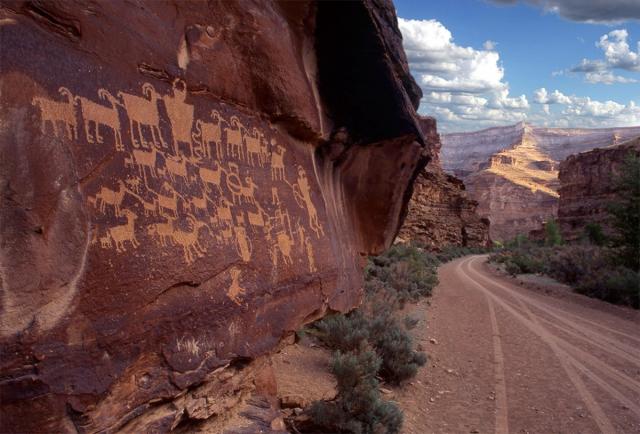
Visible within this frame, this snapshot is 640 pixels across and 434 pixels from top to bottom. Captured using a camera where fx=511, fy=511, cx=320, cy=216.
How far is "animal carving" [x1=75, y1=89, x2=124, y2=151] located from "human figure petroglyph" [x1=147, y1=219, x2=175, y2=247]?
0.49 meters

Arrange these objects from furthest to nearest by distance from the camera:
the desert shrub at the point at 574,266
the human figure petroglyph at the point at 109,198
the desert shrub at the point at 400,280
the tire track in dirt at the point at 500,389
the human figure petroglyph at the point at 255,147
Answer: the desert shrub at the point at 574,266 → the desert shrub at the point at 400,280 → the tire track in dirt at the point at 500,389 → the human figure petroglyph at the point at 255,147 → the human figure petroglyph at the point at 109,198

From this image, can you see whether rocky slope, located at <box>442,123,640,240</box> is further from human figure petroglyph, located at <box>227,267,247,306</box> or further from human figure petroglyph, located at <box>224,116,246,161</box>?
human figure petroglyph, located at <box>227,267,247,306</box>

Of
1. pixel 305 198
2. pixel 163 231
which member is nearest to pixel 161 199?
pixel 163 231

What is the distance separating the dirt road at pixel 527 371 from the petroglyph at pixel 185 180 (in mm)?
3000

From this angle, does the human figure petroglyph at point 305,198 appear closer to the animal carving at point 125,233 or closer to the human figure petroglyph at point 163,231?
the human figure petroglyph at point 163,231

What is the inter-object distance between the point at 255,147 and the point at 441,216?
35.4m

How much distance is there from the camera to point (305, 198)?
482 centimetres

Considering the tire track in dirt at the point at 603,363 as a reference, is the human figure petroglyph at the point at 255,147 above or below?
above

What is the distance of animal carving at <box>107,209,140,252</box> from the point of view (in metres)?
2.75

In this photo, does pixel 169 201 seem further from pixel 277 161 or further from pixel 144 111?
pixel 277 161

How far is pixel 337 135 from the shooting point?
18.1 ft

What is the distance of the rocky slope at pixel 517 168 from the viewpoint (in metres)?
80.6

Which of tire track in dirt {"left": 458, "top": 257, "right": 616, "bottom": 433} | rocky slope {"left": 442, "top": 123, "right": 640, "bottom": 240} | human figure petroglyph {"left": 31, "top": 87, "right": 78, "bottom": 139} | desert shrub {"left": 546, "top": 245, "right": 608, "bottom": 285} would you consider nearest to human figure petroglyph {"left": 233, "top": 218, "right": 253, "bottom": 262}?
human figure petroglyph {"left": 31, "top": 87, "right": 78, "bottom": 139}

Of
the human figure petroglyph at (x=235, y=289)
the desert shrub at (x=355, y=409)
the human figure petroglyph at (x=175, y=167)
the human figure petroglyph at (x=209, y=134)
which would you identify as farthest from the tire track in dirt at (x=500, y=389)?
the human figure petroglyph at (x=175, y=167)
